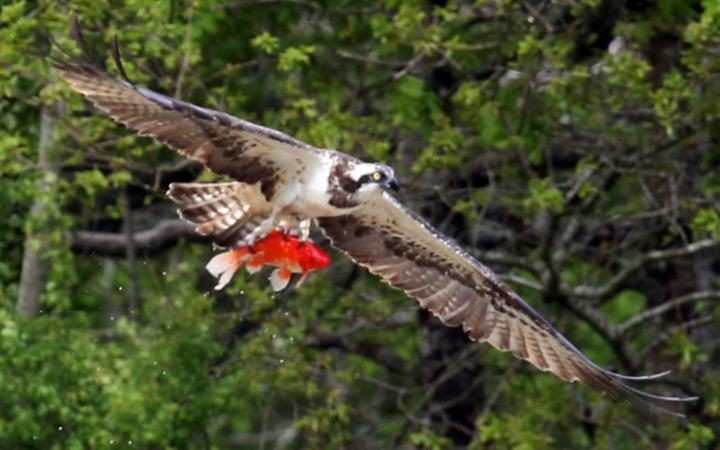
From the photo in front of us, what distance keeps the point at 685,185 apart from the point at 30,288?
409 cm

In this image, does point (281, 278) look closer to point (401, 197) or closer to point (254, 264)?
point (254, 264)

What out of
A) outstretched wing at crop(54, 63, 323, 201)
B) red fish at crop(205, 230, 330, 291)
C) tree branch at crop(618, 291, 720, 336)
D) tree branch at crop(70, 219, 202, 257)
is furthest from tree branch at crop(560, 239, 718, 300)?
outstretched wing at crop(54, 63, 323, 201)

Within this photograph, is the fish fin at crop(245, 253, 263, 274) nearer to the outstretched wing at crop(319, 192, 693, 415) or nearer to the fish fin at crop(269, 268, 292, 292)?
the fish fin at crop(269, 268, 292, 292)

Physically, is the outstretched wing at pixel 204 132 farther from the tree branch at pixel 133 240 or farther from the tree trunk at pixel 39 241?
the tree branch at pixel 133 240

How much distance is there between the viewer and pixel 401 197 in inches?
582

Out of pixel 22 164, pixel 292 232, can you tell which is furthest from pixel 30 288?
pixel 292 232

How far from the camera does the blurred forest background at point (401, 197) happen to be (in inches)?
547

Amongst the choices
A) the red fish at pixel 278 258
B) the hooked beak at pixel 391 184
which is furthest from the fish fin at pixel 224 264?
the hooked beak at pixel 391 184

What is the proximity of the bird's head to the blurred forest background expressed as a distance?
2222 millimetres

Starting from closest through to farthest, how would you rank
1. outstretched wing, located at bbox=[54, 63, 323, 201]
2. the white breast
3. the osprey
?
outstretched wing, located at bbox=[54, 63, 323, 201], the osprey, the white breast

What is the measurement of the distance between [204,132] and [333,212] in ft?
2.93

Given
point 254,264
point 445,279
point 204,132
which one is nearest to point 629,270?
point 445,279

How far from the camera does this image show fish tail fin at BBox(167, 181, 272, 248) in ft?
39.9

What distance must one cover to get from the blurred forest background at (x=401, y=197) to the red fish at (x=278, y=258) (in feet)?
6.00
